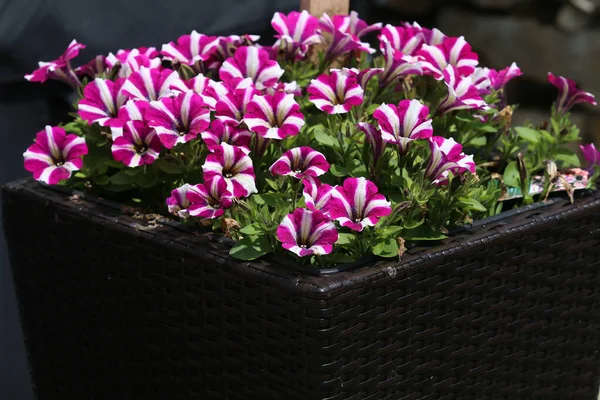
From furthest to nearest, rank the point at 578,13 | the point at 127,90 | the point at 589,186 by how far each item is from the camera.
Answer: the point at 578,13 → the point at 589,186 → the point at 127,90

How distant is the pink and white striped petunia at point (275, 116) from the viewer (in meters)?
1.32

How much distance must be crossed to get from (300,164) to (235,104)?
16 cm

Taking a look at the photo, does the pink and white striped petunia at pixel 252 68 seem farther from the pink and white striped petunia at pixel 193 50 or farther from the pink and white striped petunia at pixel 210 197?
the pink and white striped petunia at pixel 210 197

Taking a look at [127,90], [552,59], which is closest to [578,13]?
[552,59]

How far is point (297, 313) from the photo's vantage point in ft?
3.86

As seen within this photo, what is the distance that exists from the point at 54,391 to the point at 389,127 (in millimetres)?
837

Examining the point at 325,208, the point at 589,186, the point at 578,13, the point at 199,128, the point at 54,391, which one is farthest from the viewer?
the point at 578,13

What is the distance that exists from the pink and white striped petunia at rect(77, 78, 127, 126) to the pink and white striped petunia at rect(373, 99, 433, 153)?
0.44 meters

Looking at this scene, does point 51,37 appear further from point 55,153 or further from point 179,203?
point 179,203

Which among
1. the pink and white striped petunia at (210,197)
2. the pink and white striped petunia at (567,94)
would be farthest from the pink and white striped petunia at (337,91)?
the pink and white striped petunia at (567,94)

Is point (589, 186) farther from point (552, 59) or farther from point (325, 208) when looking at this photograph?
point (552, 59)

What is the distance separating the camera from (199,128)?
1336 mm

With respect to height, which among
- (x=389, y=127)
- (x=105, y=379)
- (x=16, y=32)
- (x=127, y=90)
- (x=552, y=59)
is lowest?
(x=105, y=379)

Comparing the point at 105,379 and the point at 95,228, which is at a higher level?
the point at 95,228
